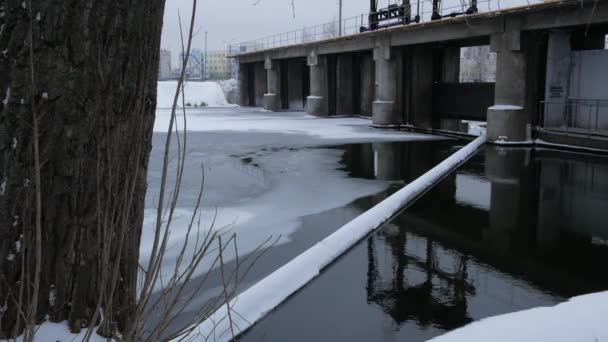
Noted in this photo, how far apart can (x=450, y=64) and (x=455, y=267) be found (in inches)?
897

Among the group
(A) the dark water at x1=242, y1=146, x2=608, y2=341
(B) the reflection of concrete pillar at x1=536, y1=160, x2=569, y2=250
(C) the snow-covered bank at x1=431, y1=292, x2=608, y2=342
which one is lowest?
(A) the dark water at x1=242, y1=146, x2=608, y2=341

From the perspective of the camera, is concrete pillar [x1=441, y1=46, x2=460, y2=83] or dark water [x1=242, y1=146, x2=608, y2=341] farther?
concrete pillar [x1=441, y1=46, x2=460, y2=83]

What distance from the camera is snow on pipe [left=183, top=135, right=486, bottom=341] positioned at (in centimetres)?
473

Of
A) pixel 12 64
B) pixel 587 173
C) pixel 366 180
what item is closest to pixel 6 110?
pixel 12 64

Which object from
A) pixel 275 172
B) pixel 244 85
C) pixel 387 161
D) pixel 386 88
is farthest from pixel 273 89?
pixel 275 172

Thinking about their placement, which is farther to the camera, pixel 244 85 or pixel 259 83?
pixel 244 85

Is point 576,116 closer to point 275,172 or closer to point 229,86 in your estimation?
point 275,172

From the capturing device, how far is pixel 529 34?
1917 cm

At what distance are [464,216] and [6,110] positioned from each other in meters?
8.26

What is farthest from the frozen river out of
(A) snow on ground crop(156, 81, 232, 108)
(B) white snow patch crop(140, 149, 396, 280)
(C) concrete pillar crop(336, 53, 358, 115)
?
(A) snow on ground crop(156, 81, 232, 108)

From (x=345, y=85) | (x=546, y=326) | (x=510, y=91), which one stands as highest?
(x=345, y=85)

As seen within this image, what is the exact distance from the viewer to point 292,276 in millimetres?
6059

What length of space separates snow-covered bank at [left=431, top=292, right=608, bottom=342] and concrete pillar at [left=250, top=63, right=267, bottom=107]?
149 ft

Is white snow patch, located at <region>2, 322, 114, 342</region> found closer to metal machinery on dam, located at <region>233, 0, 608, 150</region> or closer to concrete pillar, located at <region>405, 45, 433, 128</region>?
metal machinery on dam, located at <region>233, 0, 608, 150</region>
